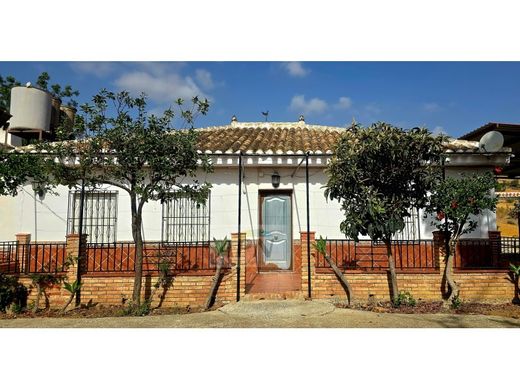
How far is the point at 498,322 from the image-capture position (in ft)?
18.7

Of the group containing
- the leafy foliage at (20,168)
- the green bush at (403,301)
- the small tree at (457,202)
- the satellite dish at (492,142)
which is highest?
the satellite dish at (492,142)

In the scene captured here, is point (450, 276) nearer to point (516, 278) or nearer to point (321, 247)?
point (516, 278)

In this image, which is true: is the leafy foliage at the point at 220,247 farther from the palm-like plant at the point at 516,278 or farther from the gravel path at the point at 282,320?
the palm-like plant at the point at 516,278

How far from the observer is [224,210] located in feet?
31.7

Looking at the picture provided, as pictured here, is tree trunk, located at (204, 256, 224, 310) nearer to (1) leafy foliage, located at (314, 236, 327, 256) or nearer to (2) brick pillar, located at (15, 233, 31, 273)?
(1) leafy foliage, located at (314, 236, 327, 256)

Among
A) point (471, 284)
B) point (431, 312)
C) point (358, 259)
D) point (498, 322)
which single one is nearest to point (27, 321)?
point (358, 259)

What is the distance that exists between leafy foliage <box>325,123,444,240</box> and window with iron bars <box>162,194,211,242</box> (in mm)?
4236

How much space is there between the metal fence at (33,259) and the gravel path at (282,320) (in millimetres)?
1375

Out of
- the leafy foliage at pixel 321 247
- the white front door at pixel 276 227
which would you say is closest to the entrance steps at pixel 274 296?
the leafy foliage at pixel 321 247

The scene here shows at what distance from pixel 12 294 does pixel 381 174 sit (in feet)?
24.6

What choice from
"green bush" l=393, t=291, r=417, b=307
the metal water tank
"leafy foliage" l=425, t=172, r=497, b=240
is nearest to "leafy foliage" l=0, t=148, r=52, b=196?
the metal water tank

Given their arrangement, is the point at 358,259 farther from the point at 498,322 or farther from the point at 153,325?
the point at 153,325

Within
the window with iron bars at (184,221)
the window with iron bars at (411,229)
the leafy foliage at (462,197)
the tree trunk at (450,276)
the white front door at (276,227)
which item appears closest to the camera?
the leafy foliage at (462,197)

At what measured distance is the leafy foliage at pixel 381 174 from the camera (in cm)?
632
